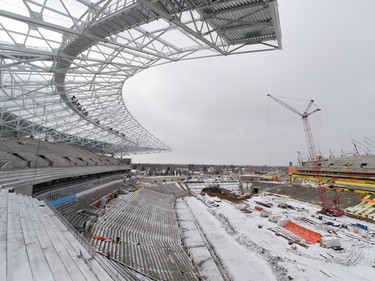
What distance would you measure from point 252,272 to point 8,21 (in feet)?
70.8

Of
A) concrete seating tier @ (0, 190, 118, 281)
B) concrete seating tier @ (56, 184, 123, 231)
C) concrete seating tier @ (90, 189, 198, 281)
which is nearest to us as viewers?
concrete seating tier @ (0, 190, 118, 281)

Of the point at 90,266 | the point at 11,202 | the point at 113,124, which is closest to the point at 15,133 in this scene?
the point at 113,124

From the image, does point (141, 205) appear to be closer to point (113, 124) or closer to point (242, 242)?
point (242, 242)

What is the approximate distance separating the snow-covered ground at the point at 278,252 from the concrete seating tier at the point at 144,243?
1.75m

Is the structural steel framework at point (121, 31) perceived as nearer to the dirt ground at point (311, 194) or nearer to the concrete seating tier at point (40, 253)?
the concrete seating tier at point (40, 253)

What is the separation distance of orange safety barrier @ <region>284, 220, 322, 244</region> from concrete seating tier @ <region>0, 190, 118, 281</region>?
21993 millimetres

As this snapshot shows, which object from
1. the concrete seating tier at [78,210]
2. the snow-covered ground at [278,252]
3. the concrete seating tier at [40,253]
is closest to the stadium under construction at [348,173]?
the snow-covered ground at [278,252]

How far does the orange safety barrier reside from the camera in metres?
21.6

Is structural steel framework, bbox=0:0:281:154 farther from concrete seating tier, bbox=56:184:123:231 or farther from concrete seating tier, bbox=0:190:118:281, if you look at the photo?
concrete seating tier, bbox=56:184:123:231

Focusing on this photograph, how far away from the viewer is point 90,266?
16.5 feet

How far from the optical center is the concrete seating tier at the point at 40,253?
4.33 m

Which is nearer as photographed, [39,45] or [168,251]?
[168,251]

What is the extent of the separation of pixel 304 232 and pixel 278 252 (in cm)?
835

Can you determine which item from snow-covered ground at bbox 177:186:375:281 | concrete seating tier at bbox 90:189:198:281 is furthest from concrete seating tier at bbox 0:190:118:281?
snow-covered ground at bbox 177:186:375:281
